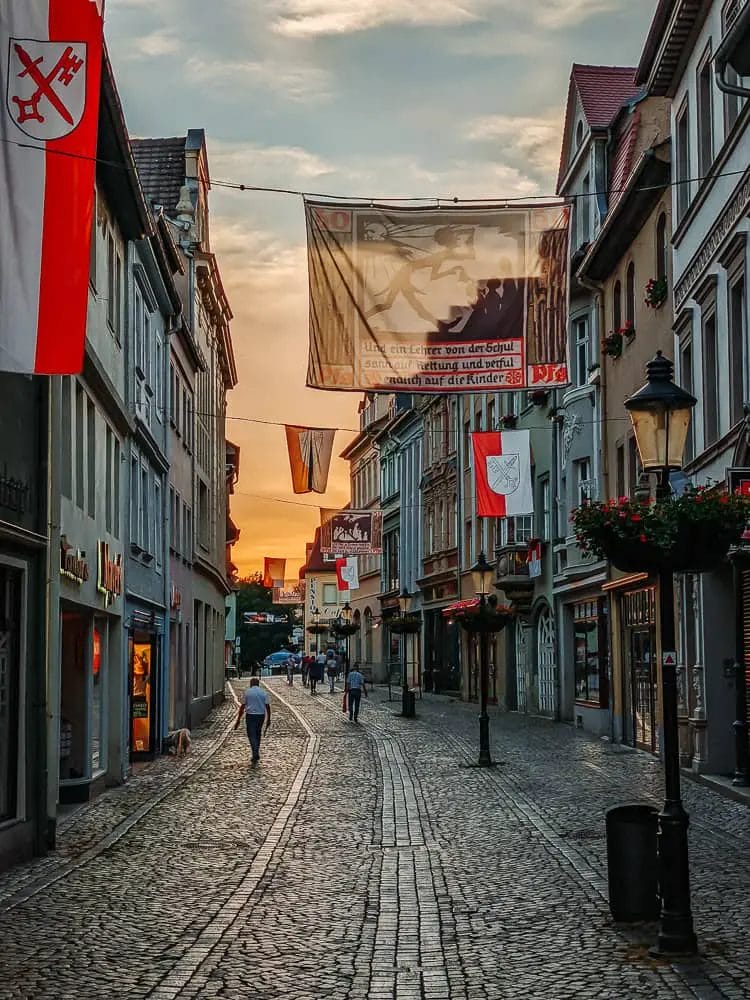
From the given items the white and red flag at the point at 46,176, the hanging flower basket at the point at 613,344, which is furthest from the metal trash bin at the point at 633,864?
the hanging flower basket at the point at 613,344

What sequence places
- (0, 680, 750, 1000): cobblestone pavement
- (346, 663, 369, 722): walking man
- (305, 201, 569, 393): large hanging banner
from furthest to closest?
1. (346, 663, 369, 722): walking man
2. (305, 201, 569, 393): large hanging banner
3. (0, 680, 750, 1000): cobblestone pavement

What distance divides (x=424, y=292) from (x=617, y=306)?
16413 mm

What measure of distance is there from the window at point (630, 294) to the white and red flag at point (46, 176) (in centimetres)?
1758

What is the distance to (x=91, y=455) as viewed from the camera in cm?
2145

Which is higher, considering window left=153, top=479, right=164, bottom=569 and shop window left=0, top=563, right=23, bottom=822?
window left=153, top=479, right=164, bottom=569

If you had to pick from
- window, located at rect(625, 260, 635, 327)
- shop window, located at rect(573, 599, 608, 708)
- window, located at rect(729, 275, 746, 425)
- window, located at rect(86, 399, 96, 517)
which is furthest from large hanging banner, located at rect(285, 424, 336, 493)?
window, located at rect(729, 275, 746, 425)

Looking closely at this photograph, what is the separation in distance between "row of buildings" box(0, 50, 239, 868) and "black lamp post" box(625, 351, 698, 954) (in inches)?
183

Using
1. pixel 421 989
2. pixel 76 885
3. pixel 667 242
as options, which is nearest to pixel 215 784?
pixel 76 885

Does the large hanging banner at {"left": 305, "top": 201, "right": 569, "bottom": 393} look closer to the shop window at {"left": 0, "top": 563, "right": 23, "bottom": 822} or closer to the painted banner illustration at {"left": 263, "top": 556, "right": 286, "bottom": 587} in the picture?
the shop window at {"left": 0, "top": 563, "right": 23, "bottom": 822}

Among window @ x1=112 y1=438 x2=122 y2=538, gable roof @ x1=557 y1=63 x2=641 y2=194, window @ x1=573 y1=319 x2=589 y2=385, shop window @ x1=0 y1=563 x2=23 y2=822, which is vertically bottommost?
shop window @ x1=0 y1=563 x2=23 y2=822

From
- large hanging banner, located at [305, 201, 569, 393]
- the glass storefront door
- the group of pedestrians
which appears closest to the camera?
large hanging banner, located at [305, 201, 569, 393]

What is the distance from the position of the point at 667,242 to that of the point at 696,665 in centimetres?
761

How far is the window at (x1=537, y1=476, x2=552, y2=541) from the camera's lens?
4062cm

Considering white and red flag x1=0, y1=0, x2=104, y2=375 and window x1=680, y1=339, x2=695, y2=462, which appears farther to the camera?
window x1=680, y1=339, x2=695, y2=462
